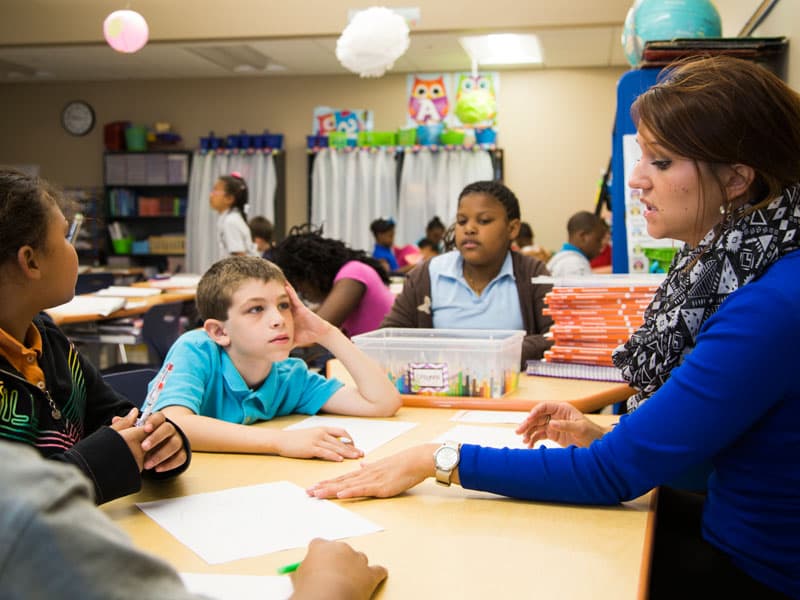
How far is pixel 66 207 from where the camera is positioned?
56.1 inches

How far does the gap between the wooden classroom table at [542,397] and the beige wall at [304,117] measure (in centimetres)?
690

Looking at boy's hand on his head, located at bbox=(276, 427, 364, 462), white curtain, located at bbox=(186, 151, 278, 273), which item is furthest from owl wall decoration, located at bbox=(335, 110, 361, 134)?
boy's hand on his head, located at bbox=(276, 427, 364, 462)

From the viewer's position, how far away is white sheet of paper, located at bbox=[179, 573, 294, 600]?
95cm

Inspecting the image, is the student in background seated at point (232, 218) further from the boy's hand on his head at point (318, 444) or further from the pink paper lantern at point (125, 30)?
the boy's hand on his head at point (318, 444)

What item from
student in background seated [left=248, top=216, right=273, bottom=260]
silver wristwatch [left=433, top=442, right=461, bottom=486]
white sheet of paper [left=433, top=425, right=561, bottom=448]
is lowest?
white sheet of paper [left=433, top=425, right=561, bottom=448]

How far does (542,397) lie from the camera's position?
220cm

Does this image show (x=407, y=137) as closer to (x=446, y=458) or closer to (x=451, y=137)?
(x=451, y=137)

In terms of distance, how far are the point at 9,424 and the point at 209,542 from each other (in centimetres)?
40

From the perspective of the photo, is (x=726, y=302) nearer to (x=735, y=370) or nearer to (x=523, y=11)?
(x=735, y=370)

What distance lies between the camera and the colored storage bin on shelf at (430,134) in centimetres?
903

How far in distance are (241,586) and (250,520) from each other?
0.80 ft

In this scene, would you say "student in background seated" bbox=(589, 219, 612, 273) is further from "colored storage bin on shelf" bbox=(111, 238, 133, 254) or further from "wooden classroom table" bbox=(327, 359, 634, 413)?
"colored storage bin on shelf" bbox=(111, 238, 133, 254)

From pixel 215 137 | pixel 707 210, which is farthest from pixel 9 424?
pixel 215 137

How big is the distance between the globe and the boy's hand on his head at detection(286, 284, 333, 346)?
1920 millimetres
